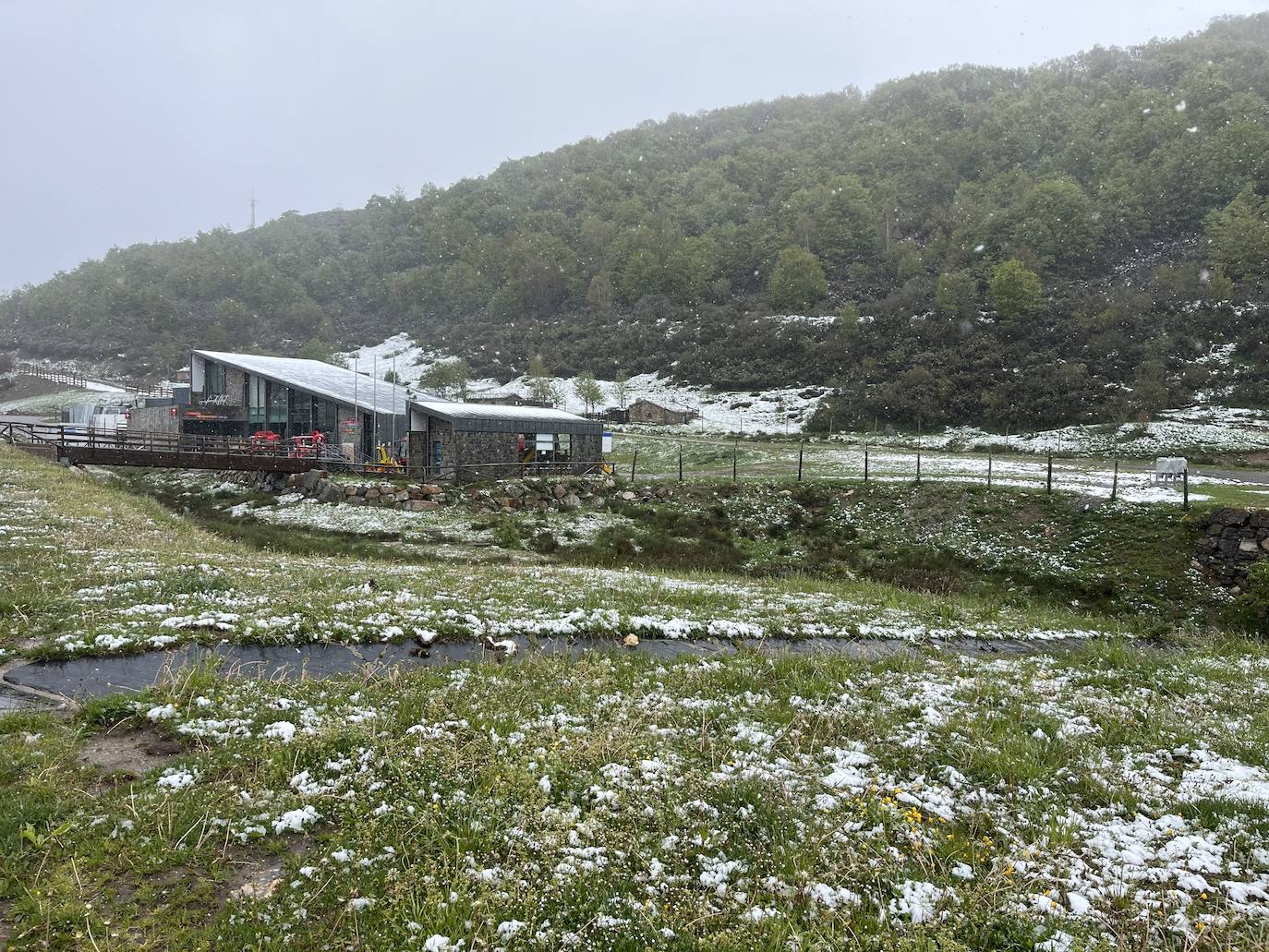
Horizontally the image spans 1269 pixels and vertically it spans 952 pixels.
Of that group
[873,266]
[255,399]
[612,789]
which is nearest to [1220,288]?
[873,266]

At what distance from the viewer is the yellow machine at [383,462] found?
39812 millimetres

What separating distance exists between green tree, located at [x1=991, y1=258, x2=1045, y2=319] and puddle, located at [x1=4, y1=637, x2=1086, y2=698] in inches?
3354

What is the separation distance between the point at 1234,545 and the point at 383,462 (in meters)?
42.8

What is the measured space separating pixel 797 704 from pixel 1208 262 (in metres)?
112

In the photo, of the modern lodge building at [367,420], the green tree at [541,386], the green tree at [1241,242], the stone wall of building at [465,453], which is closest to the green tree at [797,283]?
the green tree at [541,386]

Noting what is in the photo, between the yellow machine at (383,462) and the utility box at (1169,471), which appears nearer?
the utility box at (1169,471)


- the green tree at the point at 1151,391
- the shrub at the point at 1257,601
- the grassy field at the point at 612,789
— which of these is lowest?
the shrub at the point at 1257,601

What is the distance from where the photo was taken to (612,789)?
6.22 metres

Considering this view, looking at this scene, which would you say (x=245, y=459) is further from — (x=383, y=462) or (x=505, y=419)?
(x=505, y=419)

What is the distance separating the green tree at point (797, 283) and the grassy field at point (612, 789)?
341 ft

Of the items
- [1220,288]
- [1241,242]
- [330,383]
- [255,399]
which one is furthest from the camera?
[1241,242]

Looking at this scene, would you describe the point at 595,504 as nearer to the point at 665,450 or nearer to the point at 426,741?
the point at 665,450

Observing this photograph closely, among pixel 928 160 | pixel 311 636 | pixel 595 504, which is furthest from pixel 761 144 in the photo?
pixel 311 636

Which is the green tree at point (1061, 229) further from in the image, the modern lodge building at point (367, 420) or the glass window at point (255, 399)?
the glass window at point (255, 399)
